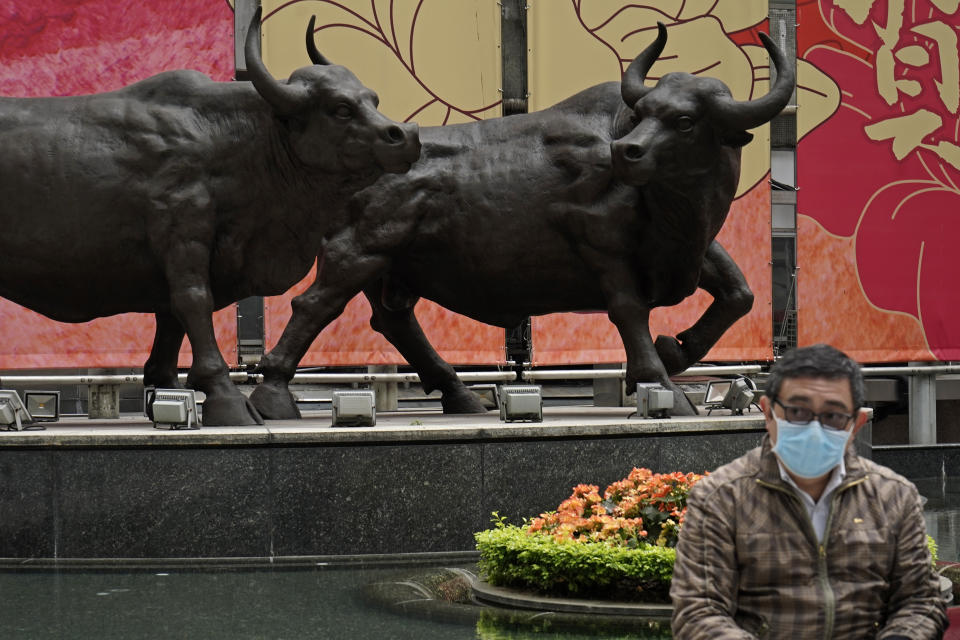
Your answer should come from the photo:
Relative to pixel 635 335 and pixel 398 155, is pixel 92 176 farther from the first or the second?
pixel 635 335

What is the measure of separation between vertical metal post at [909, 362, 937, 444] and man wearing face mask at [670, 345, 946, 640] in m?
11.3

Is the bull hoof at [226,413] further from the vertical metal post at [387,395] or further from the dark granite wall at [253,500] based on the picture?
the vertical metal post at [387,395]

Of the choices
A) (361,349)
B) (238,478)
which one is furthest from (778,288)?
(238,478)

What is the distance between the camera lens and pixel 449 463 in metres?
7.30

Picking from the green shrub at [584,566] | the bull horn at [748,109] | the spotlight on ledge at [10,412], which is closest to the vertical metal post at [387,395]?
the bull horn at [748,109]

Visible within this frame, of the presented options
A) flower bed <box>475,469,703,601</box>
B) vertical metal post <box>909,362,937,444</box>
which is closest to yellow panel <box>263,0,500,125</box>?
vertical metal post <box>909,362,937,444</box>

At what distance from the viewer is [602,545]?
5.75m

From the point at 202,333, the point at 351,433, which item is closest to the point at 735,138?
the point at 351,433

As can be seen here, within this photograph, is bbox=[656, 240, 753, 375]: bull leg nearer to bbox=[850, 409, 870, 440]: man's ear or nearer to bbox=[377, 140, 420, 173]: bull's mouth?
bbox=[377, 140, 420, 173]: bull's mouth

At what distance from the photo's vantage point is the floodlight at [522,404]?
7895 millimetres

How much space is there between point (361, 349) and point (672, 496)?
6986 mm

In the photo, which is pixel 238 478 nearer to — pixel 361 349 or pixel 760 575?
pixel 760 575

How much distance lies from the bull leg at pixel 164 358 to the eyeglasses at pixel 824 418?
680 centimetres

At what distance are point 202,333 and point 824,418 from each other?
5.61 m
